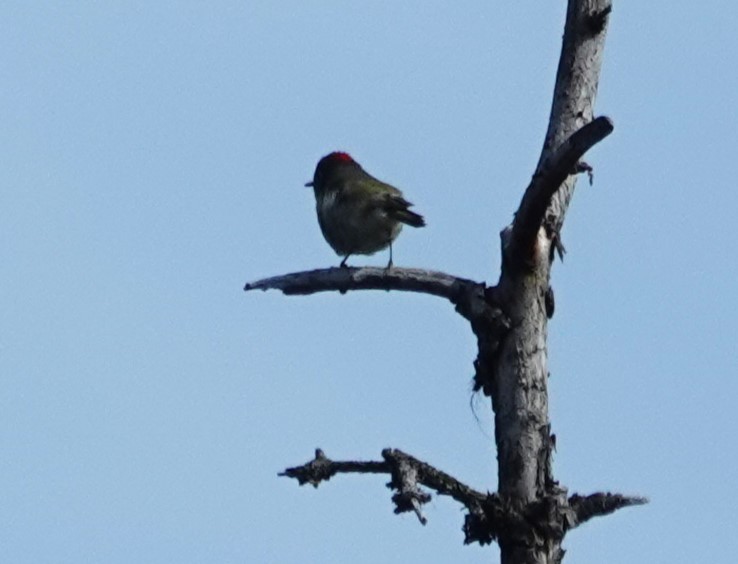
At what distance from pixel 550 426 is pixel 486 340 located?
0.53m

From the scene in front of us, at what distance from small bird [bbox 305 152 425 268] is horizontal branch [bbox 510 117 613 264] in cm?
479

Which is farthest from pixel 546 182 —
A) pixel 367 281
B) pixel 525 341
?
pixel 367 281

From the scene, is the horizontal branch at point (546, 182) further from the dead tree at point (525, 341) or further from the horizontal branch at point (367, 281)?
the horizontal branch at point (367, 281)

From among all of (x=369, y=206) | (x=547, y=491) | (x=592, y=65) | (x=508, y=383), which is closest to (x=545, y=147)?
(x=592, y=65)

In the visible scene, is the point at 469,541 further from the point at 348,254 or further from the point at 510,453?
the point at 348,254

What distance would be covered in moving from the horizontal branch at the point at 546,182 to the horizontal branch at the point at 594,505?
3.44 ft

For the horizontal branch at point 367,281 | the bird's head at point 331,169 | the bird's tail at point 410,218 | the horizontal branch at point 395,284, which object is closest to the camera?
the horizontal branch at point 395,284

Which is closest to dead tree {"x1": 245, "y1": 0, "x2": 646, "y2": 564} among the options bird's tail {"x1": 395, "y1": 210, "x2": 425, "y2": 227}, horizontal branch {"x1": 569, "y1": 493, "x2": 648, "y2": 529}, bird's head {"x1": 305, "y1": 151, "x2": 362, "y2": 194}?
horizontal branch {"x1": 569, "y1": 493, "x2": 648, "y2": 529}

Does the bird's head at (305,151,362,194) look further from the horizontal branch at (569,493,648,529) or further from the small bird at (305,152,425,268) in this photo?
the horizontal branch at (569,493,648,529)

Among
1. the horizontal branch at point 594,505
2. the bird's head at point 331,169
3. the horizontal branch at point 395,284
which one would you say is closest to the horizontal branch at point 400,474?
the horizontal branch at point 594,505

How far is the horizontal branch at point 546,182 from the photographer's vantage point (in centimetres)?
652

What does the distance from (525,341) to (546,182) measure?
0.66 metres

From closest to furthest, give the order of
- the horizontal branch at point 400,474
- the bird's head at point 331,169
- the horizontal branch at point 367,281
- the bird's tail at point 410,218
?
the horizontal branch at point 400,474, the horizontal branch at point 367,281, the bird's tail at point 410,218, the bird's head at point 331,169

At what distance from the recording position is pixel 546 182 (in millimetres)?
6789
